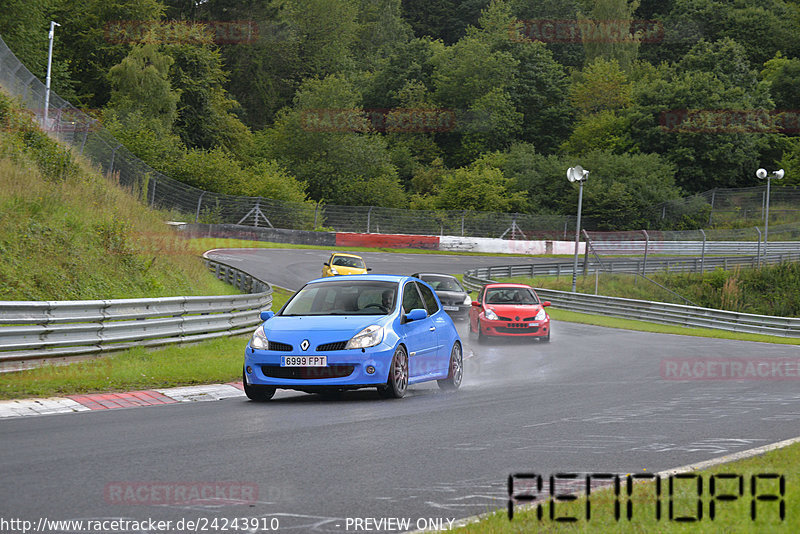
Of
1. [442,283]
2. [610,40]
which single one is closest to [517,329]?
[442,283]

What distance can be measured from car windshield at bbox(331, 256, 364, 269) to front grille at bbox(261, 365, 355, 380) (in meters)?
22.3

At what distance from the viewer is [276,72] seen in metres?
105

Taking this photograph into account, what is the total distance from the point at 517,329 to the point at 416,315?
10.5 metres

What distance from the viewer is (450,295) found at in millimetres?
27734

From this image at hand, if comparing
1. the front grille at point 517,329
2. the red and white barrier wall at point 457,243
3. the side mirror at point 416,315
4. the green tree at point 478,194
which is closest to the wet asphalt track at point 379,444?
the side mirror at point 416,315

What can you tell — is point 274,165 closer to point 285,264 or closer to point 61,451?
point 285,264

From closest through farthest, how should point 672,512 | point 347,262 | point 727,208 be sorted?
point 672,512, point 347,262, point 727,208

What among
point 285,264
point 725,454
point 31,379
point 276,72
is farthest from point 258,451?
point 276,72

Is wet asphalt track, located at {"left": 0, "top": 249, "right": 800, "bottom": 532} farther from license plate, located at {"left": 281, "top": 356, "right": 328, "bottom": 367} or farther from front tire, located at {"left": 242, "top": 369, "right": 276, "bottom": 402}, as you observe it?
license plate, located at {"left": 281, "top": 356, "right": 328, "bottom": 367}

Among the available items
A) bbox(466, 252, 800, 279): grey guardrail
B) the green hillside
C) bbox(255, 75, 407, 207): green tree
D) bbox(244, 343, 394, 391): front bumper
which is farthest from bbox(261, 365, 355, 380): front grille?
bbox(255, 75, 407, 207): green tree

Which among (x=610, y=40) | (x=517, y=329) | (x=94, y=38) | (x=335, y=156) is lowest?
(x=517, y=329)

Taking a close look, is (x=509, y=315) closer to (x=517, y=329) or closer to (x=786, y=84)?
(x=517, y=329)

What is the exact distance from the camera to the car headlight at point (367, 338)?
1128 cm

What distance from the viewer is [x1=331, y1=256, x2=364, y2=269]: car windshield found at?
33.6 metres
